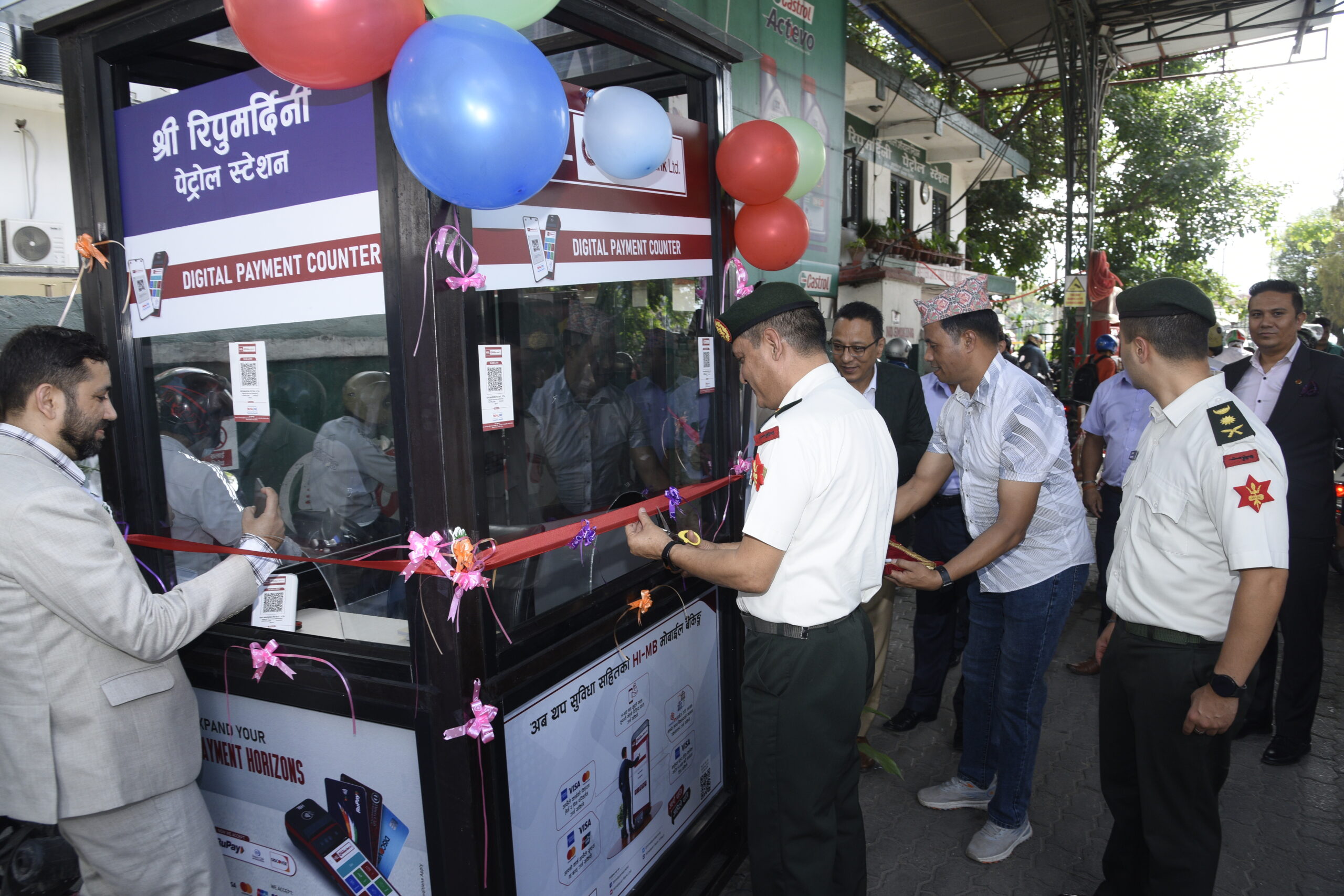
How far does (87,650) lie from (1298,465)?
4427 mm

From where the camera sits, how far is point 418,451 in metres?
1.85

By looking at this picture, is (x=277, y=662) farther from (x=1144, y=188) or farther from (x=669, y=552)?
(x=1144, y=188)

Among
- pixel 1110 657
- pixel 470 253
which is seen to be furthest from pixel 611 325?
pixel 1110 657

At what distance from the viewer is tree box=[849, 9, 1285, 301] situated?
19.3 metres

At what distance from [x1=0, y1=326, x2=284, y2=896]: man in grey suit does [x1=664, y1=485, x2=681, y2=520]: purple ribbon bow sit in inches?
46.6

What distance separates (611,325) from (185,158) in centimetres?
132

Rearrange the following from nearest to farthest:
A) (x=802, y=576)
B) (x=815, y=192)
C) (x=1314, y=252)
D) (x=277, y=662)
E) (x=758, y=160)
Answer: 1. (x=277, y=662)
2. (x=802, y=576)
3. (x=758, y=160)
4. (x=815, y=192)
5. (x=1314, y=252)

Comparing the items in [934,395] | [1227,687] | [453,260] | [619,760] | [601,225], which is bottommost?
[619,760]

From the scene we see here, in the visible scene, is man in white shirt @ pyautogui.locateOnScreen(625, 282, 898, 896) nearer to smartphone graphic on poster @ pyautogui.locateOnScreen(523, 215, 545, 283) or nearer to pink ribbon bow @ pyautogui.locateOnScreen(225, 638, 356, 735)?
smartphone graphic on poster @ pyautogui.locateOnScreen(523, 215, 545, 283)

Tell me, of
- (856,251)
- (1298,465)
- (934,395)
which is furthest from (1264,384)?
→ (856,251)

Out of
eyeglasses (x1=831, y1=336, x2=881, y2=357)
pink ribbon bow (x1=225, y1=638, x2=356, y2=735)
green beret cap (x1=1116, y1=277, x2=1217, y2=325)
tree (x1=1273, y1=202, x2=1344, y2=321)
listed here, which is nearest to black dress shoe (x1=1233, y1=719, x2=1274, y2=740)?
eyeglasses (x1=831, y1=336, x2=881, y2=357)

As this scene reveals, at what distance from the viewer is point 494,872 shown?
1.99 meters

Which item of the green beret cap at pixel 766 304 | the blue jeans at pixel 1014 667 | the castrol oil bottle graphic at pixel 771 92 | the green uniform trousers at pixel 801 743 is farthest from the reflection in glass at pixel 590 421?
the castrol oil bottle graphic at pixel 771 92

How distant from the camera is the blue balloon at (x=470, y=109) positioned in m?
1.56
